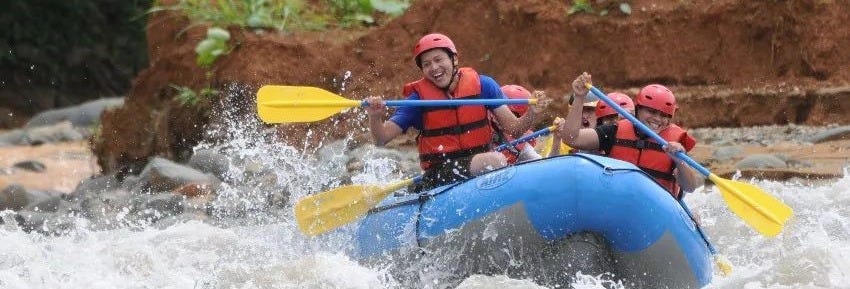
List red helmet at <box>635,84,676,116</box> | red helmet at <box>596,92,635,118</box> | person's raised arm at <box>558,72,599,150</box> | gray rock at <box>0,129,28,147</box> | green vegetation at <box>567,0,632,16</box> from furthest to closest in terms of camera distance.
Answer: gray rock at <box>0,129,28,147</box>
green vegetation at <box>567,0,632,16</box>
red helmet at <box>596,92,635,118</box>
red helmet at <box>635,84,676,116</box>
person's raised arm at <box>558,72,599,150</box>

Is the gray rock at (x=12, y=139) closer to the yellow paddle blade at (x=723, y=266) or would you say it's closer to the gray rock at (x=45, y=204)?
the gray rock at (x=45, y=204)

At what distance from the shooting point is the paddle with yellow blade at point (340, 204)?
7895 mm

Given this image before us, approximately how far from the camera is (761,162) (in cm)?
1129

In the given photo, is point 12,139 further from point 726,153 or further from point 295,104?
point 295,104

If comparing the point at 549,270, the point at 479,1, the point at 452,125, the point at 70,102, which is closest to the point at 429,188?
the point at 452,125

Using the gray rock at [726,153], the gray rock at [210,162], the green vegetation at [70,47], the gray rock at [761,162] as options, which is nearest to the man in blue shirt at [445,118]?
the gray rock at [761,162]

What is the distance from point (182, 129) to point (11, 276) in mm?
5501

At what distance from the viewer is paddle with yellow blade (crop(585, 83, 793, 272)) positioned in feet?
24.8

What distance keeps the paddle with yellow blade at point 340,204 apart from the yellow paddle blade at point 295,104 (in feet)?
1.53

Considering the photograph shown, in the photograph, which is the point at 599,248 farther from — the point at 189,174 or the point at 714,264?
the point at 189,174

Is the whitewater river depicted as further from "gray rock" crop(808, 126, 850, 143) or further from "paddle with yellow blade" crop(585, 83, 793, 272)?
"gray rock" crop(808, 126, 850, 143)

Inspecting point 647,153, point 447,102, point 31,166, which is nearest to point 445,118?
point 447,102

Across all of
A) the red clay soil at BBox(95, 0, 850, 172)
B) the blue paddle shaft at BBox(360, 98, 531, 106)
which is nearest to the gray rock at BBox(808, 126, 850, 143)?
the red clay soil at BBox(95, 0, 850, 172)

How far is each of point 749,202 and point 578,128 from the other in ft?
3.00
